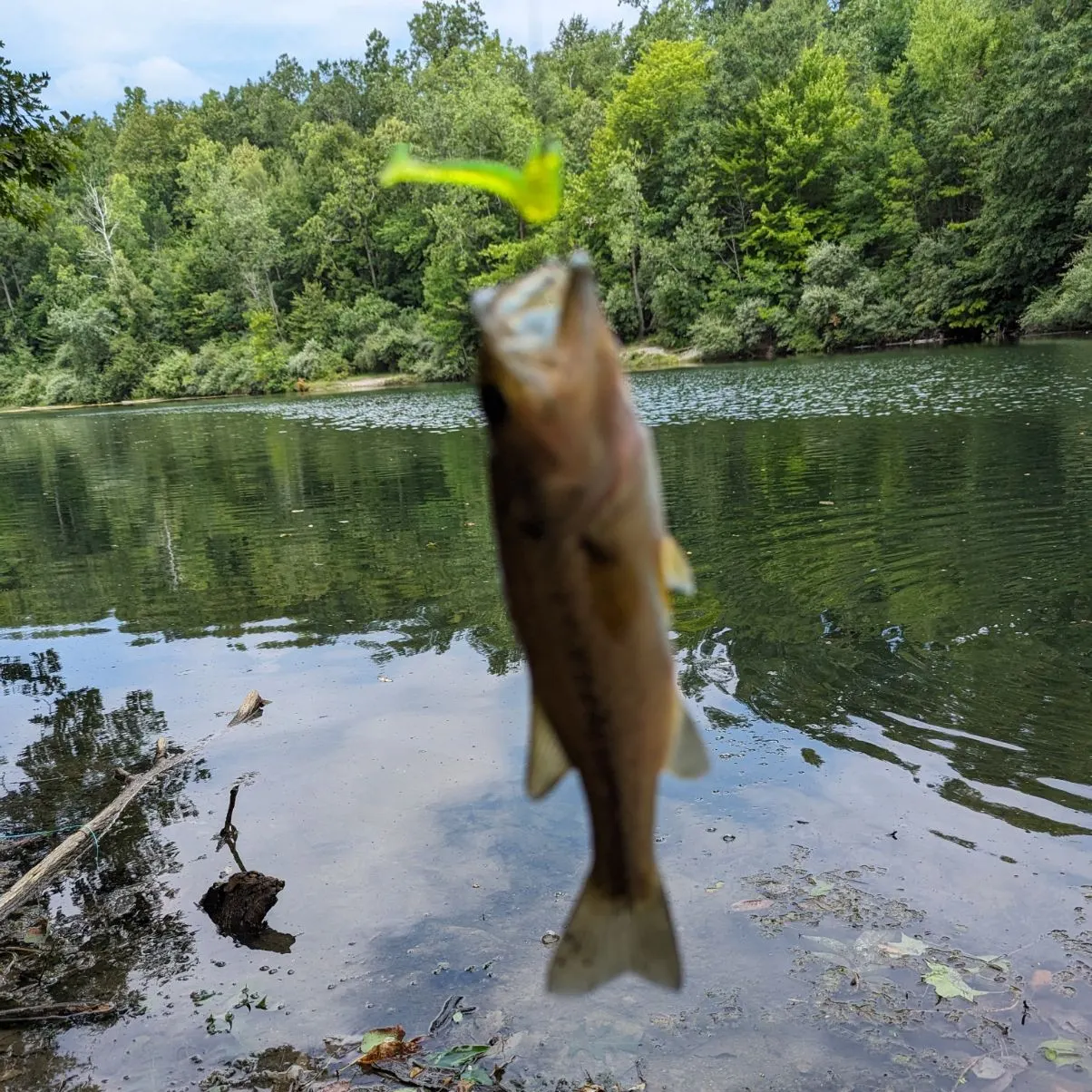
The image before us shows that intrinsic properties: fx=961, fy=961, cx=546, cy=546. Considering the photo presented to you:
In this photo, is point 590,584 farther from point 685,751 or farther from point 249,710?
point 249,710

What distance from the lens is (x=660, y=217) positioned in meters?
60.2

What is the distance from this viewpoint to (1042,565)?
12297 millimetres

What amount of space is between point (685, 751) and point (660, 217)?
6282 centimetres

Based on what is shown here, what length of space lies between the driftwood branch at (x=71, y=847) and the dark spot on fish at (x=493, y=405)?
5340 mm

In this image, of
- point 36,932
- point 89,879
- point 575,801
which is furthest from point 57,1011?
point 575,801

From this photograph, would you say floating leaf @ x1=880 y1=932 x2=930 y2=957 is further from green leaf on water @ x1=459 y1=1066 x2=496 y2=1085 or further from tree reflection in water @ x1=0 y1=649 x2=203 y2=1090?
tree reflection in water @ x1=0 y1=649 x2=203 y2=1090

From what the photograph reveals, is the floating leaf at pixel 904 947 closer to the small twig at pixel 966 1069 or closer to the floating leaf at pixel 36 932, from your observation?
the small twig at pixel 966 1069

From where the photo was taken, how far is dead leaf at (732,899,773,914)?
5.84 metres

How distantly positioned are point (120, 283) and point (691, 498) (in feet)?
261

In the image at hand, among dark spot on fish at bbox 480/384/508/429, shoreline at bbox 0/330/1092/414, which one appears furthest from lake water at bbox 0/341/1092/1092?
shoreline at bbox 0/330/1092/414

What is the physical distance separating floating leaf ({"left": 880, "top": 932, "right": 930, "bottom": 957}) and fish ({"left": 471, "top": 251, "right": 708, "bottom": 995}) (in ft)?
15.1

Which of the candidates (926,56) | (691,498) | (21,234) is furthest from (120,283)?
(691,498)

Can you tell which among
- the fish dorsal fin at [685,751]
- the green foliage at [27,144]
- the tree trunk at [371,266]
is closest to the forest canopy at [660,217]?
the tree trunk at [371,266]

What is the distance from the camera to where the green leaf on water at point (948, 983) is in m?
4.96
